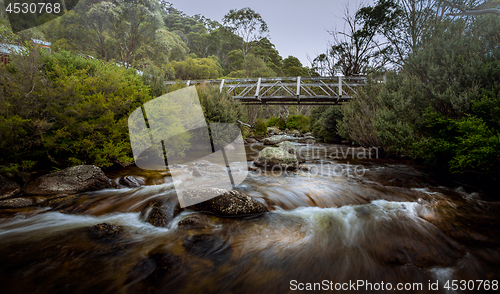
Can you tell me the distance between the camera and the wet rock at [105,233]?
326cm

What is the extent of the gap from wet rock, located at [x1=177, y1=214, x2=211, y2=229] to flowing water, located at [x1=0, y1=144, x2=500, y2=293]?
0.17 ft

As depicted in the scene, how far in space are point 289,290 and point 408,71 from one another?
32.9 feet

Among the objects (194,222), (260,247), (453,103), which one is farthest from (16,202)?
(453,103)

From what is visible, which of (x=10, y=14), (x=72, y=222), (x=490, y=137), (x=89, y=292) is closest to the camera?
(x=89, y=292)

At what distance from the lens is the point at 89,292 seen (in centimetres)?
227

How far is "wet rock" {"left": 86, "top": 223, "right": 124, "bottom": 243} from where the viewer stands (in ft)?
10.7

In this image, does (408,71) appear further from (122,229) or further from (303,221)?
(122,229)

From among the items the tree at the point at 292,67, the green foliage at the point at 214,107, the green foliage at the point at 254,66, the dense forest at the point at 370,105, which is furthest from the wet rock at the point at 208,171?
the tree at the point at 292,67

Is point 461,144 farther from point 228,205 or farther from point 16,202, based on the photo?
point 16,202

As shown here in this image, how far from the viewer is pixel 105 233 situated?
3.40 metres

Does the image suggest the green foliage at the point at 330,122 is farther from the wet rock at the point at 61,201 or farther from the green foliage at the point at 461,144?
the wet rock at the point at 61,201

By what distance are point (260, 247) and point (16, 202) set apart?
495cm

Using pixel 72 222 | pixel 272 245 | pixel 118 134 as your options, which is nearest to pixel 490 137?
pixel 272 245

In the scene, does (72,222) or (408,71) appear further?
(408,71)
